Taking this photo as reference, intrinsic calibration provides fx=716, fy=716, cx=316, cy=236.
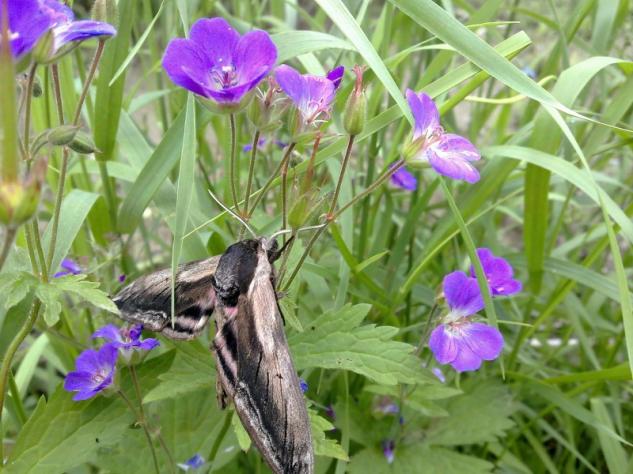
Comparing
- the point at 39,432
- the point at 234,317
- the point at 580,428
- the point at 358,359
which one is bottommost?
the point at 580,428

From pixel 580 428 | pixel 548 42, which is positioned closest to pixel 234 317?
pixel 580 428

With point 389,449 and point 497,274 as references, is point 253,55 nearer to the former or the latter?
point 497,274

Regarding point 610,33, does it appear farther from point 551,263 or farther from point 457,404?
point 457,404

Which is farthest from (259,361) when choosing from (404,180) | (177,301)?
(404,180)

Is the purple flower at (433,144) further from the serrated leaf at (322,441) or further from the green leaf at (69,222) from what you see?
the green leaf at (69,222)

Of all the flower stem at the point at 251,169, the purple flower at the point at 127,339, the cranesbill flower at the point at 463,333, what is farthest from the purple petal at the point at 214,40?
the cranesbill flower at the point at 463,333
